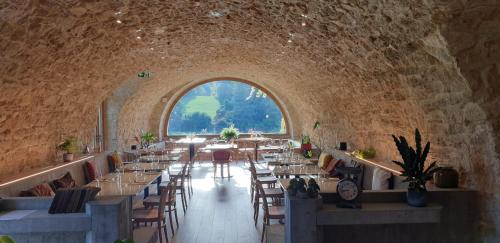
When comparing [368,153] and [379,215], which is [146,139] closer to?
[368,153]

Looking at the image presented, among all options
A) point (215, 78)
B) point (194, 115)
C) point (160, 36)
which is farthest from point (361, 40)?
point (194, 115)

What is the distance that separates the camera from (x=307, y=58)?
8281 mm

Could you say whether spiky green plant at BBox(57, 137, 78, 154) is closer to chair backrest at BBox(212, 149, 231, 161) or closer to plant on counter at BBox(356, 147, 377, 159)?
chair backrest at BBox(212, 149, 231, 161)

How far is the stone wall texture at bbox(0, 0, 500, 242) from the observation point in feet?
14.2

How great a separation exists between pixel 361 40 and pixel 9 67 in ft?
15.0

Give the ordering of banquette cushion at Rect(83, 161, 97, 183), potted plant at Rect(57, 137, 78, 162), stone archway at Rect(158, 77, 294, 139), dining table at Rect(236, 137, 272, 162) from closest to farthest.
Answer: potted plant at Rect(57, 137, 78, 162) < banquette cushion at Rect(83, 161, 97, 183) < dining table at Rect(236, 137, 272, 162) < stone archway at Rect(158, 77, 294, 139)

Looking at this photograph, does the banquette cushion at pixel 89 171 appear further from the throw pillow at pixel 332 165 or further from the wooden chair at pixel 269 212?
the throw pillow at pixel 332 165

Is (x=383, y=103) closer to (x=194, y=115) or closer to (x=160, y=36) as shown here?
(x=160, y=36)

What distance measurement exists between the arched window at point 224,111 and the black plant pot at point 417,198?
12723mm

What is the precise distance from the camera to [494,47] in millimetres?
4176

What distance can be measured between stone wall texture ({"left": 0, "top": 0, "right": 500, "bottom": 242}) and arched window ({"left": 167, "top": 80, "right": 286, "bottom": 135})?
7485 mm

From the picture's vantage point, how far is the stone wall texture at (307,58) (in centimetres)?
433

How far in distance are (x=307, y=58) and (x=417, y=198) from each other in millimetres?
4169

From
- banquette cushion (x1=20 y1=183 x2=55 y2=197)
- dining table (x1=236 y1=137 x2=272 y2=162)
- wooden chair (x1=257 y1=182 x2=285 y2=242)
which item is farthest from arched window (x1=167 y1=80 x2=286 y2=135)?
wooden chair (x1=257 y1=182 x2=285 y2=242)
